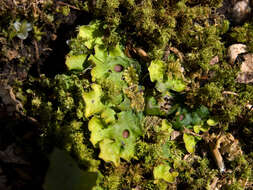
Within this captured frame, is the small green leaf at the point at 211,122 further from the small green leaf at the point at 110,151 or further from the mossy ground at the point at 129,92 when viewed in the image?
the small green leaf at the point at 110,151

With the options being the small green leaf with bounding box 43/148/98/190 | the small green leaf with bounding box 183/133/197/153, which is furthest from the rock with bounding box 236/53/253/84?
the small green leaf with bounding box 43/148/98/190

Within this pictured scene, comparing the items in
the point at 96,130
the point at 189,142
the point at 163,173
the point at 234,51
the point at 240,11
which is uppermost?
the point at 240,11

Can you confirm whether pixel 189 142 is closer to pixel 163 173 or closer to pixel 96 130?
pixel 163 173

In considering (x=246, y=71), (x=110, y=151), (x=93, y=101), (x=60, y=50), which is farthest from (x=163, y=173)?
(x=60, y=50)

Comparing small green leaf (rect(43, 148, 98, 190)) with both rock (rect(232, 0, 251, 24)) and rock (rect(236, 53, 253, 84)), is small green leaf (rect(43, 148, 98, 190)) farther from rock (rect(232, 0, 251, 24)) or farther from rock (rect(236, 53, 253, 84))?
rock (rect(232, 0, 251, 24))

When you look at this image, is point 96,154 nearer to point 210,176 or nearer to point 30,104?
point 30,104

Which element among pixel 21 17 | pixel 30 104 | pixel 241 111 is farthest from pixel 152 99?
pixel 21 17
